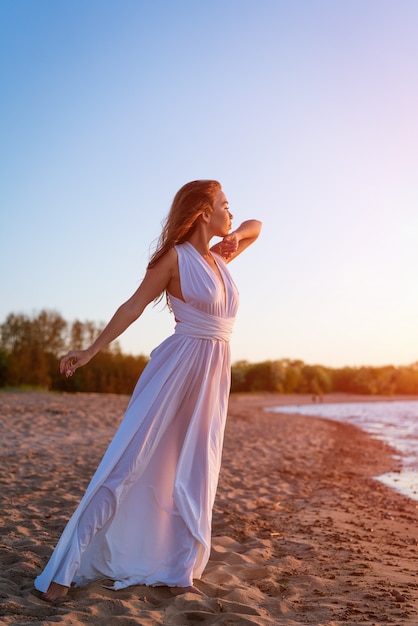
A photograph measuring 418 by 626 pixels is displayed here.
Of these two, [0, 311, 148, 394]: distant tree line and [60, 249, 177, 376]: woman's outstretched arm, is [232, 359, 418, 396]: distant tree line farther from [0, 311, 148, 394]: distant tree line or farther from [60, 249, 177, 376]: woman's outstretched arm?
[60, 249, 177, 376]: woman's outstretched arm

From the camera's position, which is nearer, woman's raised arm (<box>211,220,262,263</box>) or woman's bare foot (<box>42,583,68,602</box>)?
woman's bare foot (<box>42,583,68,602</box>)

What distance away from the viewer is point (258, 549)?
15.5 ft

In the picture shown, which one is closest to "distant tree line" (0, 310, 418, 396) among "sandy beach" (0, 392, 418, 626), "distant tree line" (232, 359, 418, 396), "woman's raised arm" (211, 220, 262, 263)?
"distant tree line" (232, 359, 418, 396)

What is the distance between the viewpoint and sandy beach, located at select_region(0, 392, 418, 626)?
321 cm

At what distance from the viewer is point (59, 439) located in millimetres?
12031

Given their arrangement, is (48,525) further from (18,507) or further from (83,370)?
(83,370)

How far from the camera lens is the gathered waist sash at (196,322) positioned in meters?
3.62

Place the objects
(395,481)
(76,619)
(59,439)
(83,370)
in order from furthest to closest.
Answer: (83,370) < (59,439) < (395,481) < (76,619)

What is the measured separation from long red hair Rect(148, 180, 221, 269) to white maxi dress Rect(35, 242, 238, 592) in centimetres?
10

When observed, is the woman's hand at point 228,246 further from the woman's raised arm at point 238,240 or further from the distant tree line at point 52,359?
the distant tree line at point 52,359

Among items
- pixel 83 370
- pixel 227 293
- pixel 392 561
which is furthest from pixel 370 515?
pixel 83 370

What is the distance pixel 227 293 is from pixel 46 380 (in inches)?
1573

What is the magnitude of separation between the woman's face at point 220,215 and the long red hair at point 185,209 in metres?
0.04

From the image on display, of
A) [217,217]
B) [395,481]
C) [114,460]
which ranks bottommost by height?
[395,481]
